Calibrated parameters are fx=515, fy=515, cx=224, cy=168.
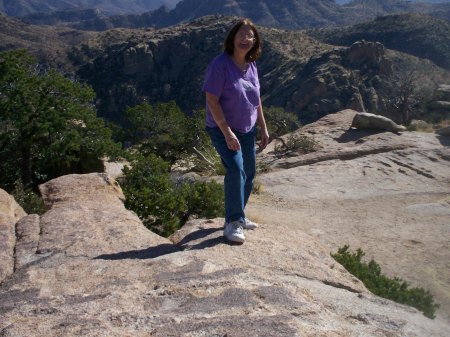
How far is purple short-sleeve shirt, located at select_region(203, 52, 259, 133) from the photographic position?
11.2 feet

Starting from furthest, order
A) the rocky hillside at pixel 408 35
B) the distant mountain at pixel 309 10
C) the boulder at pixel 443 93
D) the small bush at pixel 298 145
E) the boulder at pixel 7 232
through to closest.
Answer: the distant mountain at pixel 309 10 < the rocky hillside at pixel 408 35 < the boulder at pixel 443 93 < the small bush at pixel 298 145 < the boulder at pixel 7 232

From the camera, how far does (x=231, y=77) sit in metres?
3.46

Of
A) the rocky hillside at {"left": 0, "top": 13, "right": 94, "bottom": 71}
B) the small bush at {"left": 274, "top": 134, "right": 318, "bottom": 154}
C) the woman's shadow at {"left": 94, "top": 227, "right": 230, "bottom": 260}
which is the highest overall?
the rocky hillside at {"left": 0, "top": 13, "right": 94, "bottom": 71}

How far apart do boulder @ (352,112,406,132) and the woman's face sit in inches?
415

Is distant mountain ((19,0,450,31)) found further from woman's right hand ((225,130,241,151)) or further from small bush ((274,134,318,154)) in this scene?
woman's right hand ((225,130,241,151))

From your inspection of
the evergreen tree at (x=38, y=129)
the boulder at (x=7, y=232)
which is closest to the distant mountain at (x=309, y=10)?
the evergreen tree at (x=38, y=129)

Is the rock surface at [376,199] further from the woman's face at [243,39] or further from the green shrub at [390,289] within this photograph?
the woman's face at [243,39]

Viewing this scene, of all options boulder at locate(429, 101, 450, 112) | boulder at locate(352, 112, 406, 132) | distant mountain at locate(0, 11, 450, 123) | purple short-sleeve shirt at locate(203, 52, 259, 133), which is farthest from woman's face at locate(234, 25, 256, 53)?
distant mountain at locate(0, 11, 450, 123)

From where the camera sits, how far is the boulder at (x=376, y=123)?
13328mm

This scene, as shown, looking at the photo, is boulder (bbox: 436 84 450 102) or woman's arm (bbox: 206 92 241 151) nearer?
woman's arm (bbox: 206 92 241 151)

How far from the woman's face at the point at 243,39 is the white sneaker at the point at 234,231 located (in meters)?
1.22

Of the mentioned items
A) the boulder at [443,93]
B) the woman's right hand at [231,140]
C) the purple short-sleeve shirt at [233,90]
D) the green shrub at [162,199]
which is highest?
the purple short-sleeve shirt at [233,90]

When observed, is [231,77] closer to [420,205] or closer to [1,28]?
[420,205]

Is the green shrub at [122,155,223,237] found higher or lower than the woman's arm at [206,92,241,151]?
lower
